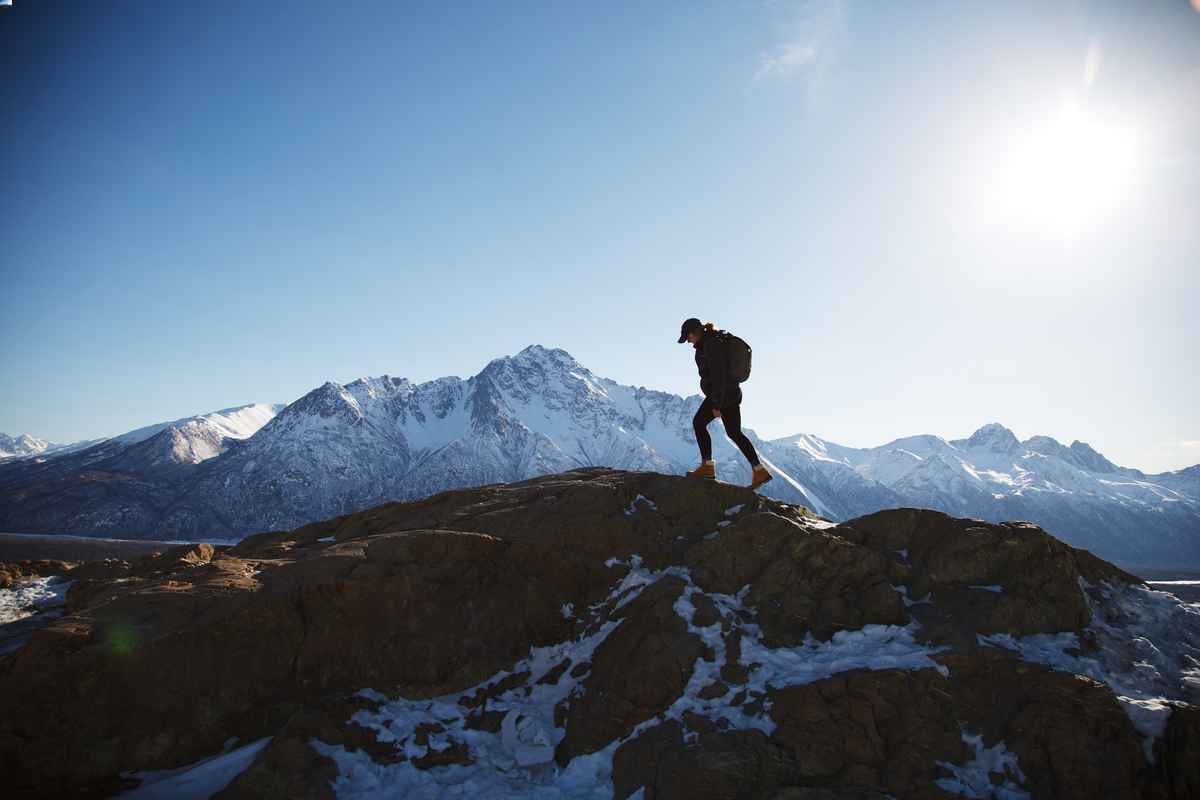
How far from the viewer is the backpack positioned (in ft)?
48.7

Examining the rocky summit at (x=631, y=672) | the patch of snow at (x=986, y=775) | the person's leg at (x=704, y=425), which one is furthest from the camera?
the person's leg at (x=704, y=425)

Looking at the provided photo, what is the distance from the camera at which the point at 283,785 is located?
8.69 meters

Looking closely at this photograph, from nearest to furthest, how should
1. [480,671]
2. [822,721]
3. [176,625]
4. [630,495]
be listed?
[822,721] < [176,625] < [480,671] < [630,495]

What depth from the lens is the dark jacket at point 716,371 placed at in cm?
1477

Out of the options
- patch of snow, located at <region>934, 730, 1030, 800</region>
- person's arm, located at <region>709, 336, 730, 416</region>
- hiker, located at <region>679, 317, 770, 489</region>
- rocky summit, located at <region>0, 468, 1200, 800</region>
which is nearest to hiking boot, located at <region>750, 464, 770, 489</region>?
hiker, located at <region>679, 317, 770, 489</region>

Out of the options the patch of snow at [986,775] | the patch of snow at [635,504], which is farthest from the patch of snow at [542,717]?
the patch of snow at [635,504]

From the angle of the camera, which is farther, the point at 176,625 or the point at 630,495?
the point at 630,495

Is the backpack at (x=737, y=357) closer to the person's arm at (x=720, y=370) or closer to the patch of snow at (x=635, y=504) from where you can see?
the person's arm at (x=720, y=370)

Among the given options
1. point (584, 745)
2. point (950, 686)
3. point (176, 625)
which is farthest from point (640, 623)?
point (176, 625)

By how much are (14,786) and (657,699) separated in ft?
31.4

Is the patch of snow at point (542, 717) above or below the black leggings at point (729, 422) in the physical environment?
below

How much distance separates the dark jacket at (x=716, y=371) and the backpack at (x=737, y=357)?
99mm

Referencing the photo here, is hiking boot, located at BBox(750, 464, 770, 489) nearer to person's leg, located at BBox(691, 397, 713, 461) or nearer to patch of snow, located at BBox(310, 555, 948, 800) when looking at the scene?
Answer: person's leg, located at BBox(691, 397, 713, 461)

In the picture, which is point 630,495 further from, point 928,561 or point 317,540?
point 317,540
